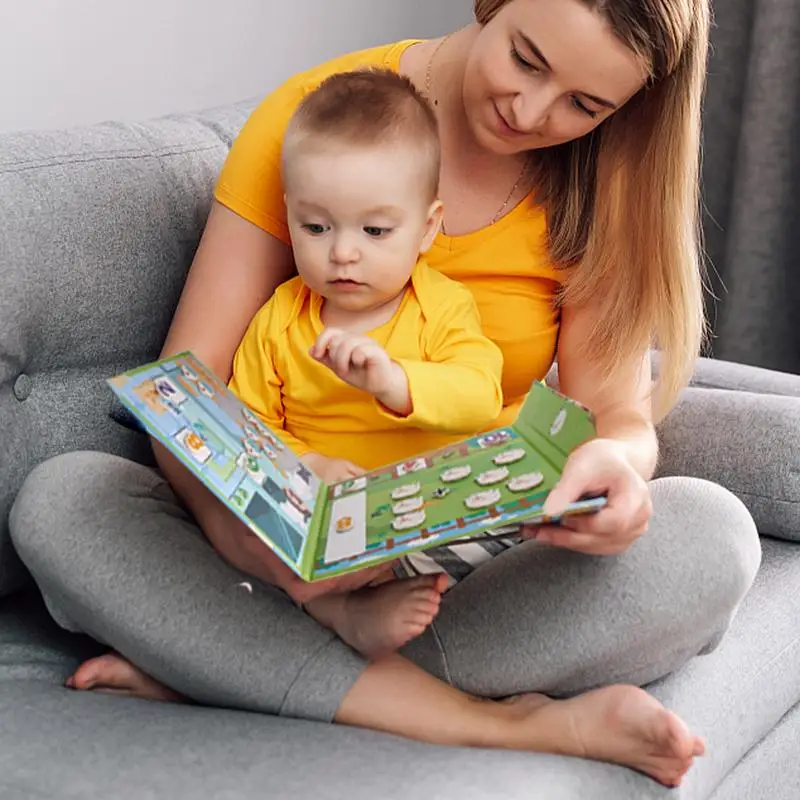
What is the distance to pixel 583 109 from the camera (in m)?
1.16

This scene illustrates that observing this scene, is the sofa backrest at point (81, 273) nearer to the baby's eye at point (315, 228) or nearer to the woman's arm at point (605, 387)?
the baby's eye at point (315, 228)

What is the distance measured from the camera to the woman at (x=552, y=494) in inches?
39.6

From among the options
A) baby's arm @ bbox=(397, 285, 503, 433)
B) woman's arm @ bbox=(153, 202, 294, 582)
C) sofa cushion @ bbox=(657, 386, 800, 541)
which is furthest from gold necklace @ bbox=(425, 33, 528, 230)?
sofa cushion @ bbox=(657, 386, 800, 541)

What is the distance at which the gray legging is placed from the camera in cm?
101

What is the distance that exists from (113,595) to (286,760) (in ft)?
0.72

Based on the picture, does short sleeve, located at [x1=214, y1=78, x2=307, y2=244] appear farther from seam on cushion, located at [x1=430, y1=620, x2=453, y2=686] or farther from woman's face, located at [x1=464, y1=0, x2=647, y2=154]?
seam on cushion, located at [x1=430, y1=620, x2=453, y2=686]

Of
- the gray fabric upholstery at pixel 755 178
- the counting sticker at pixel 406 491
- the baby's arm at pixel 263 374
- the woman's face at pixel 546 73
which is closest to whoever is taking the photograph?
the counting sticker at pixel 406 491

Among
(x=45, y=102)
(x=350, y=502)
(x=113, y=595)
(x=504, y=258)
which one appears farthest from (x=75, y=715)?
(x=45, y=102)

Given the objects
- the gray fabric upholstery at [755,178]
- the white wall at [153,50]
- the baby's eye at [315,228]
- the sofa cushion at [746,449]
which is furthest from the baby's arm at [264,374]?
the gray fabric upholstery at [755,178]

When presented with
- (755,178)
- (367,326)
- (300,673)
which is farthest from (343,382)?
(755,178)

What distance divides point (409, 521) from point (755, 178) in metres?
1.65

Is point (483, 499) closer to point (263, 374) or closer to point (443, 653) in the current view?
point (443, 653)

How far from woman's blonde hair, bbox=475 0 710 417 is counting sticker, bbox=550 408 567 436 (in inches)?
11.0

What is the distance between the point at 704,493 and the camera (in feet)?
3.69
